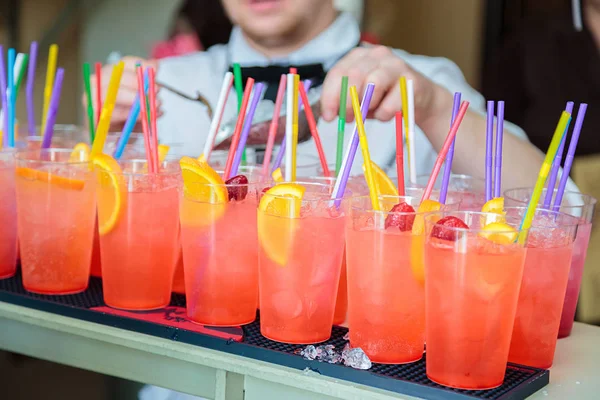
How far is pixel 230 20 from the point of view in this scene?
8.72ft

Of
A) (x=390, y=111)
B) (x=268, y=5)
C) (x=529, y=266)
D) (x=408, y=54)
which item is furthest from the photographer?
(x=268, y=5)

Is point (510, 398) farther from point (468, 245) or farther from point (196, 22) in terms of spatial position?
point (196, 22)

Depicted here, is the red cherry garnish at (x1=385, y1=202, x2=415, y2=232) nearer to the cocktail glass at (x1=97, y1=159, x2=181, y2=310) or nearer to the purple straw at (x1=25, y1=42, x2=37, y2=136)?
the cocktail glass at (x1=97, y1=159, x2=181, y2=310)

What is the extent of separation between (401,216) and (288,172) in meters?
0.26

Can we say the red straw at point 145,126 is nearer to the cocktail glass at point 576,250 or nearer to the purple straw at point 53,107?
the purple straw at point 53,107

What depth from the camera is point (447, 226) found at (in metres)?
1.21

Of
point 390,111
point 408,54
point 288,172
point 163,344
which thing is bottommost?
point 163,344

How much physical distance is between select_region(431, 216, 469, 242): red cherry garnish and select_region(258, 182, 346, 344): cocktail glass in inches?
8.3

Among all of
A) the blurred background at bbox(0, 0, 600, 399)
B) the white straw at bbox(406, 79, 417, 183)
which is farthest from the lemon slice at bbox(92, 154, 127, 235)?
the blurred background at bbox(0, 0, 600, 399)

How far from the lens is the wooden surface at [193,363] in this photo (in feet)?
4.27

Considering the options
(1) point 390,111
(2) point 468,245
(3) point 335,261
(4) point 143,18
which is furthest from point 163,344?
(4) point 143,18

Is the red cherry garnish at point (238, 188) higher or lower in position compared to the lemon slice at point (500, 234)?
higher

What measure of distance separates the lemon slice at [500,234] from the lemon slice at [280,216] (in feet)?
1.07

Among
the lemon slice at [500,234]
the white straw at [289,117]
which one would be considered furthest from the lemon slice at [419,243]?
the white straw at [289,117]
